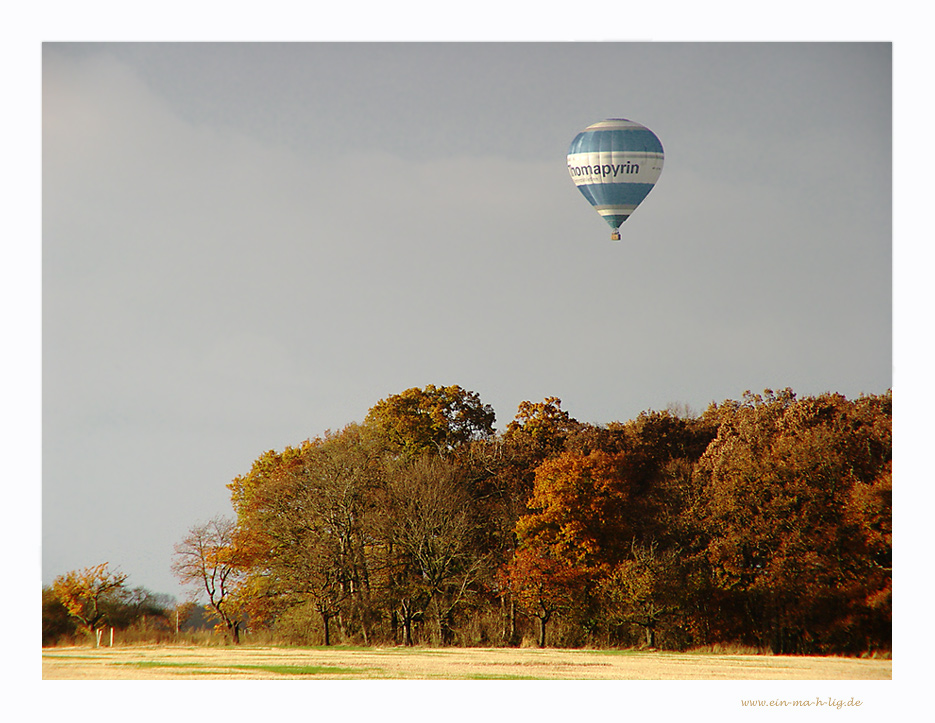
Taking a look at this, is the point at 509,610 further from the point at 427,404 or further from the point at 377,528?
the point at 427,404

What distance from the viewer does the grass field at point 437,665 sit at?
27016mm

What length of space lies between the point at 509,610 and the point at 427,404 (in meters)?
9.17

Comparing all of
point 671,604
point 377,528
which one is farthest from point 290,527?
point 671,604

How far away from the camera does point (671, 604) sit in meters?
35.7

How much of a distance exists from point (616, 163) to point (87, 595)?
17086 mm

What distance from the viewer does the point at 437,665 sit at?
28906mm

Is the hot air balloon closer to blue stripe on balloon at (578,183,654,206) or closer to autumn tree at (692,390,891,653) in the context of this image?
blue stripe on balloon at (578,183,654,206)

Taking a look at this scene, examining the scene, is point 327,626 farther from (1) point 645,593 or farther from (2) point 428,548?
(1) point 645,593

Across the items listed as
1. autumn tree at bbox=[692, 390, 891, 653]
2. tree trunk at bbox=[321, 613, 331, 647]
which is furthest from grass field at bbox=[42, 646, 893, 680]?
tree trunk at bbox=[321, 613, 331, 647]

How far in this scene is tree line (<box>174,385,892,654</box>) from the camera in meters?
35.2

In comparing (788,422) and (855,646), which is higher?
(788,422)

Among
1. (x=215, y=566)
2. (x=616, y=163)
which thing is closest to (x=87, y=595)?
(x=215, y=566)

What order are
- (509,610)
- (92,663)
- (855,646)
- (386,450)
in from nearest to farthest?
(92,663) < (855,646) < (509,610) < (386,450)

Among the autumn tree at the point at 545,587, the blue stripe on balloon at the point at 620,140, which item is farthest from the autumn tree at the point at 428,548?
the blue stripe on balloon at the point at 620,140
